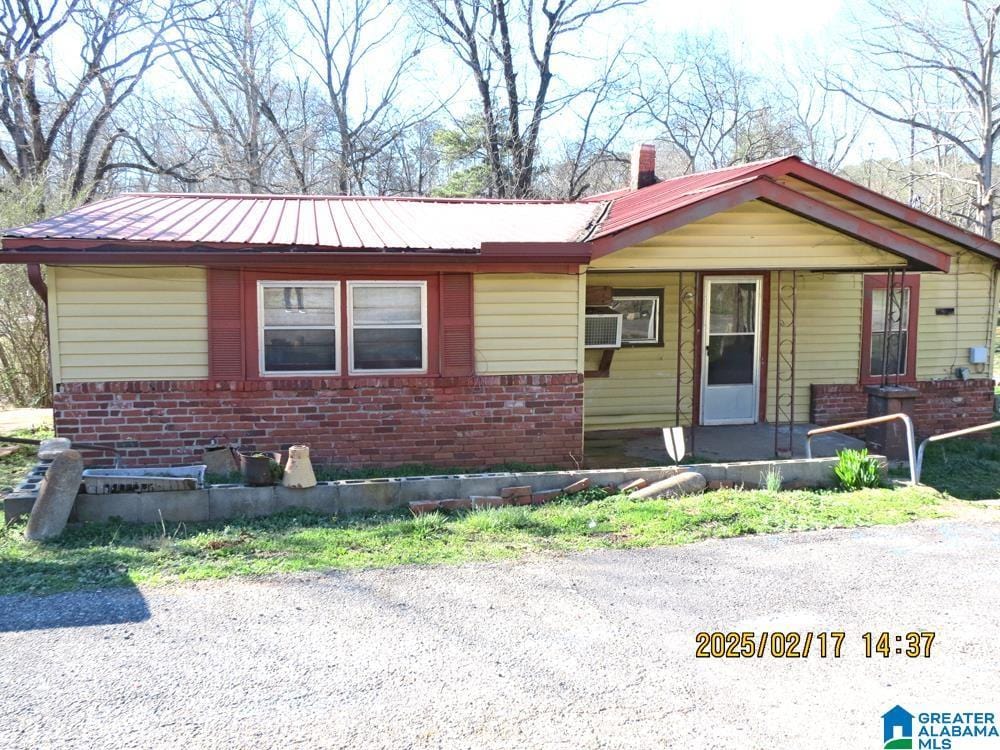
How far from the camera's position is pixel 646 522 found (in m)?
6.66

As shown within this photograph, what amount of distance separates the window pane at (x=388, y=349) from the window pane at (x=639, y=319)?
3.33 meters

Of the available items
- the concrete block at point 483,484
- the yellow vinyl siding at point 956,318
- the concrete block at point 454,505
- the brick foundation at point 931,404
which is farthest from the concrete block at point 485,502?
the yellow vinyl siding at point 956,318

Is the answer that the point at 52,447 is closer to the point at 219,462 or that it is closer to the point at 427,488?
the point at 219,462

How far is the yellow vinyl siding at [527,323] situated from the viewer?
28.7ft

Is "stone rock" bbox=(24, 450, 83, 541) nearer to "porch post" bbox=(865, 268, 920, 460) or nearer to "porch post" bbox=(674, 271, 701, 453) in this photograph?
"porch post" bbox=(674, 271, 701, 453)

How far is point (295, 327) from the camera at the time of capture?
336 inches

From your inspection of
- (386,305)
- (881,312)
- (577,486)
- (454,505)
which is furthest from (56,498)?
(881,312)

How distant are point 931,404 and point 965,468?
2366mm

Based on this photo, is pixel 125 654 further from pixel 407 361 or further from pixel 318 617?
pixel 407 361

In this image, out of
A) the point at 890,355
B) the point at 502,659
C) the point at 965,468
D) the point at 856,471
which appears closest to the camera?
the point at 502,659

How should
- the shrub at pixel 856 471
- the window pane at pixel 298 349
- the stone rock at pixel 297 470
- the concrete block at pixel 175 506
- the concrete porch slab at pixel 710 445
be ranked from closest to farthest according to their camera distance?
the concrete block at pixel 175 506 → the stone rock at pixel 297 470 → the shrub at pixel 856 471 → the window pane at pixel 298 349 → the concrete porch slab at pixel 710 445

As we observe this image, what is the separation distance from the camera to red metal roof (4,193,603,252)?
26.3ft

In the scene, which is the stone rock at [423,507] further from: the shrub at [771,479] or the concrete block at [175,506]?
the shrub at [771,479]

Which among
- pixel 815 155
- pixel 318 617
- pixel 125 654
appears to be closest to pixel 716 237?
pixel 318 617
